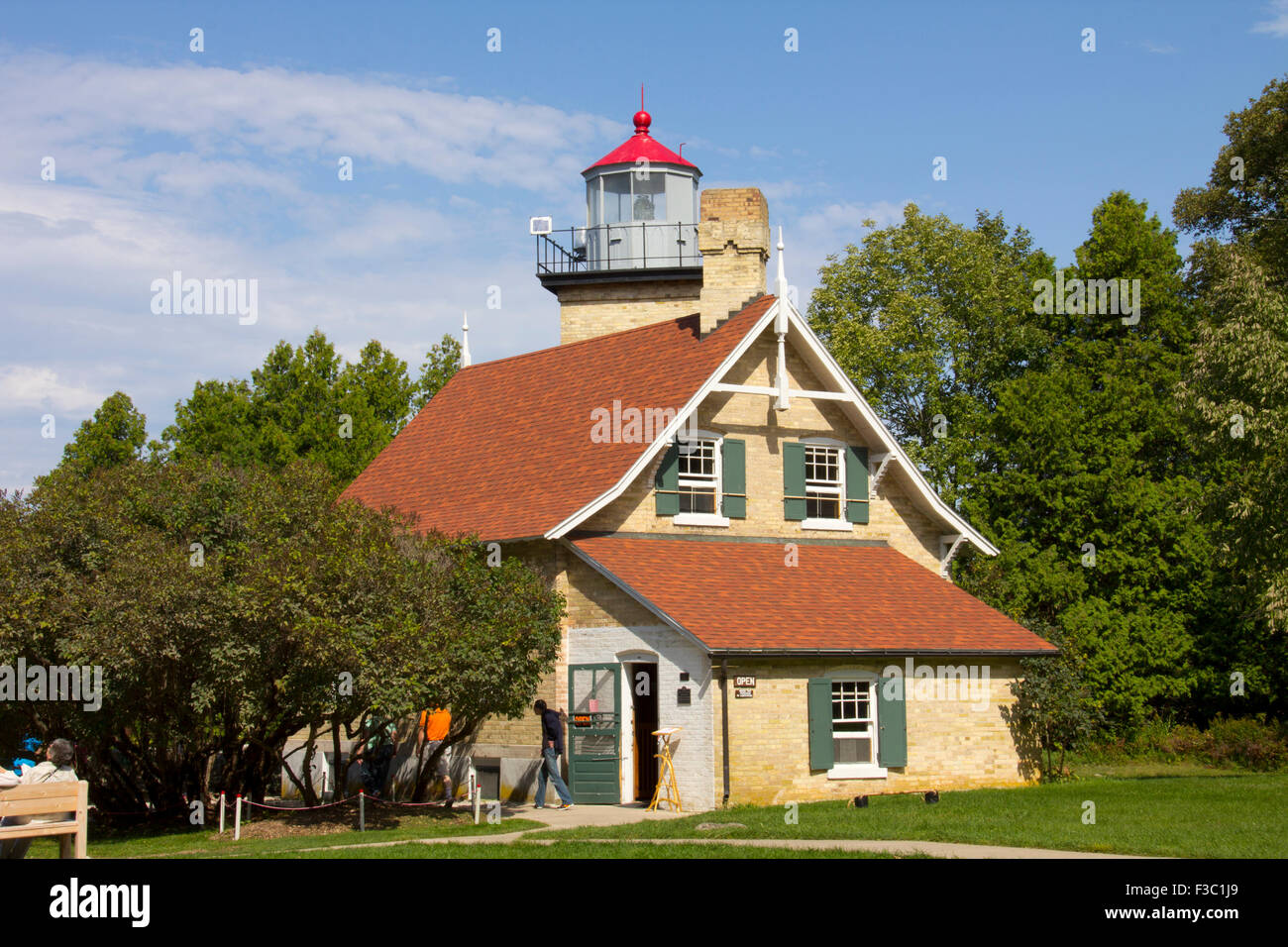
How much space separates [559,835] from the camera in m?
17.3

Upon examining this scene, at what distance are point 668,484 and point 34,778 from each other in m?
14.4

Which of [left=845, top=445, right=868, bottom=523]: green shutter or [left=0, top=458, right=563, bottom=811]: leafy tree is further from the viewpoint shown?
[left=845, top=445, right=868, bottom=523]: green shutter

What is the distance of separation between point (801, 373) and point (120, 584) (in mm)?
14130

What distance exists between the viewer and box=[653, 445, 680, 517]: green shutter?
2556cm

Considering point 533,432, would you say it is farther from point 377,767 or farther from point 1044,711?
point 1044,711

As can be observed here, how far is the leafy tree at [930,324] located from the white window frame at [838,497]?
45.6ft

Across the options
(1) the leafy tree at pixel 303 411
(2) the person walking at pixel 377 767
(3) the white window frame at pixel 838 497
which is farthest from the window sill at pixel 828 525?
(1) the leafy tree at pixel 303 411

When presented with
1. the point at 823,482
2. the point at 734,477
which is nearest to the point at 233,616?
the point at 734,477

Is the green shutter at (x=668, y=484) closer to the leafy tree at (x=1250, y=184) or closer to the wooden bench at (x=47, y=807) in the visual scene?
the wooden bench at (x=47, y=807)

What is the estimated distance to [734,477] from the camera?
26266mm

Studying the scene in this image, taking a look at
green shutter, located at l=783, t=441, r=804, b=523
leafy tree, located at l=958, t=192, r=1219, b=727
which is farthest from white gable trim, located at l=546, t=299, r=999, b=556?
leafy tree, located at l=958, t=192, r=1219, b=727

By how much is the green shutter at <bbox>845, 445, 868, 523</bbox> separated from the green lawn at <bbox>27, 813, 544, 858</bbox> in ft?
34.8

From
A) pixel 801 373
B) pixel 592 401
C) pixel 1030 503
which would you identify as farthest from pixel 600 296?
pixel 1030 503

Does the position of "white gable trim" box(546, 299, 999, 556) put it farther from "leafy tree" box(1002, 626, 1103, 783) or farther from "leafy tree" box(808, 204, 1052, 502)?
"leafy tree" box(808, 204, 1052, 502)
